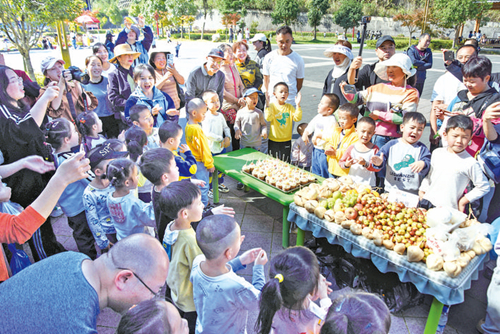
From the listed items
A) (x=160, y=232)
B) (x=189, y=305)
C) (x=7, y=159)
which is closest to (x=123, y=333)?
(x=189, y=305)

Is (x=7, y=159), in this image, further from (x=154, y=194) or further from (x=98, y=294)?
(x=98, y=294)

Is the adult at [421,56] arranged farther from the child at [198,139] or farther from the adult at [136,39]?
the adult at [136,39]

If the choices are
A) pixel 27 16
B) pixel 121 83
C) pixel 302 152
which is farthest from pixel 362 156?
pixel 27 16

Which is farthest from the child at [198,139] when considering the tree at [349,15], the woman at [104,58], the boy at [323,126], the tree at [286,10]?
the tree at [349,15]

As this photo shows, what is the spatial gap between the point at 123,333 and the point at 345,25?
43554 millimetres

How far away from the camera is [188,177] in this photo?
354 cm

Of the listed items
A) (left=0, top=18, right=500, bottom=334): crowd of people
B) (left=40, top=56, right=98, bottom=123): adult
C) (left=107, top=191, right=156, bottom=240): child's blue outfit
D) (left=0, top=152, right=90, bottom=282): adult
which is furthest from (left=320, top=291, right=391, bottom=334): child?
(left=40, top=56, right=98, bottom=123): adult

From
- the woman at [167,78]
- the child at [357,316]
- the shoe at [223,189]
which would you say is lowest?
the shoe at [223,189]

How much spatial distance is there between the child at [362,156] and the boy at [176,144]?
1754mm

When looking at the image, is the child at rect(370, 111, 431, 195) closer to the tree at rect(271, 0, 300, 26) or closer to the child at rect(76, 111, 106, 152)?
the child at rect(76, 111, 106, 152)

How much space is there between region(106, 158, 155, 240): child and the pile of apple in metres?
1.50

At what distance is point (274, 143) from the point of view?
15.5 feet

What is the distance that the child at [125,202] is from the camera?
103 inches

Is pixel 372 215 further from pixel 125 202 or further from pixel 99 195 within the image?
pixel 99 195
